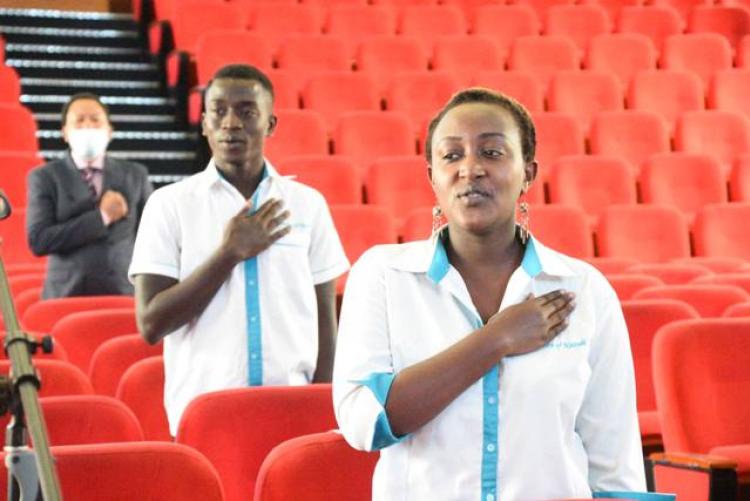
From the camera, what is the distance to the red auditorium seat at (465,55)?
613 cm

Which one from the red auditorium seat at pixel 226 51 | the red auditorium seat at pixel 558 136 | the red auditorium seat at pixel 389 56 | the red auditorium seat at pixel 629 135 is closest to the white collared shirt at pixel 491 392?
the red auditorium seat at pixel 558 136

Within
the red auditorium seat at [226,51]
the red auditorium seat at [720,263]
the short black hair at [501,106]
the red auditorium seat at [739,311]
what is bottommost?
the red auditorium seat at [739,311]

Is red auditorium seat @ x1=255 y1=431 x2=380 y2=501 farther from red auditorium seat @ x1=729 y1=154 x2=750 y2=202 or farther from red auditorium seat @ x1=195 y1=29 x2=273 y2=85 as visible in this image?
red auditorium seat @ x1=195 y1=29 x2=273 y2=85

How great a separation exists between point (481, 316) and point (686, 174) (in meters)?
4.00

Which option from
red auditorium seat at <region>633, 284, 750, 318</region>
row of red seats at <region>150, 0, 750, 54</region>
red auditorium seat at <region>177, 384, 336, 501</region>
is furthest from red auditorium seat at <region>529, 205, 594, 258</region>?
red auditorium seat at <region>177, 384, 336, 501</region>

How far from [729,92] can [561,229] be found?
206 centimetres

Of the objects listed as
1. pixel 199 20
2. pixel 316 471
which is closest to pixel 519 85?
pixel 199 20

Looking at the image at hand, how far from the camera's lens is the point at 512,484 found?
4.43 ft

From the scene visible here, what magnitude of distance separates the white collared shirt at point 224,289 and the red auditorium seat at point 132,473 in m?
0.55

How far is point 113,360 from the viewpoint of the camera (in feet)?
8.68

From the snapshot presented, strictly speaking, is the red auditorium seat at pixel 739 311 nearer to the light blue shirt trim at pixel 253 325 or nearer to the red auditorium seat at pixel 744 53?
the light blue shirt trim at pixel 253 325

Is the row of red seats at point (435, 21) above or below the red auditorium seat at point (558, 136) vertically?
above

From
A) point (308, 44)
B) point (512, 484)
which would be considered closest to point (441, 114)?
point (512, 484)

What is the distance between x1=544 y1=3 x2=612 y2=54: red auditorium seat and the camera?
6.80 meters
